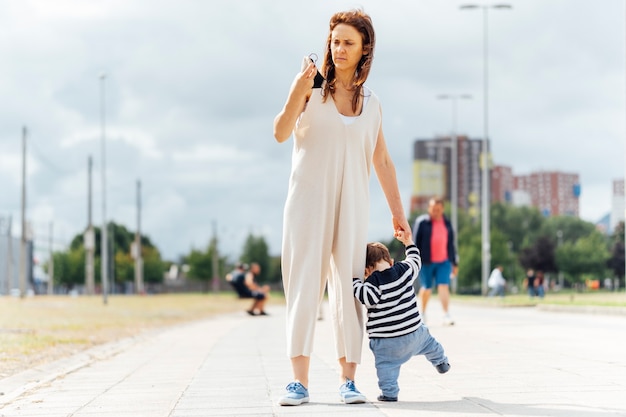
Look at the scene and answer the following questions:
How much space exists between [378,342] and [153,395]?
1.72m

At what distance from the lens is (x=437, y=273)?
1404 centimetres

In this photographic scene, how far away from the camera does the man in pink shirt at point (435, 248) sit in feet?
45.6

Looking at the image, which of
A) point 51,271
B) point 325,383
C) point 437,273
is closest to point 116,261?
point 51,271

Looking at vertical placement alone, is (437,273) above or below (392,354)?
above

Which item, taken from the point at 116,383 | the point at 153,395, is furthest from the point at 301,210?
the point at 116,383

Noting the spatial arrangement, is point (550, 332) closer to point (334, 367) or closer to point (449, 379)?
point (334, 367)

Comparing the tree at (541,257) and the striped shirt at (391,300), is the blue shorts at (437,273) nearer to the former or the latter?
the striped shirt at (391,300)

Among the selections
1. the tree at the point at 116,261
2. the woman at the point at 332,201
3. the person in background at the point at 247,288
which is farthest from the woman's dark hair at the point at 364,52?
the tree at the point at 116,261

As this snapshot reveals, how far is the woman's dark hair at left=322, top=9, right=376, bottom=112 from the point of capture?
5770 millimetres

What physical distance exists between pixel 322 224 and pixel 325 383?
1.75 m

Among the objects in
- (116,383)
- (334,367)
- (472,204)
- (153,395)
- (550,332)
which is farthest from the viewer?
(472,204)

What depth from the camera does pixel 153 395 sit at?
6727 mm

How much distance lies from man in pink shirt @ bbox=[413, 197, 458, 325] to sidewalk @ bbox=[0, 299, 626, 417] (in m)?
2.22

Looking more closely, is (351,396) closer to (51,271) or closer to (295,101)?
(295,101)
